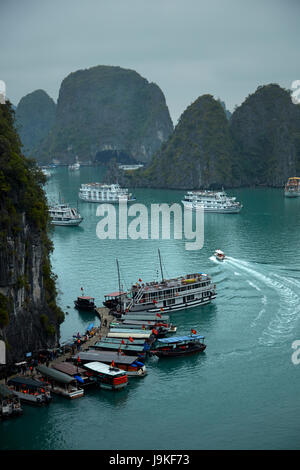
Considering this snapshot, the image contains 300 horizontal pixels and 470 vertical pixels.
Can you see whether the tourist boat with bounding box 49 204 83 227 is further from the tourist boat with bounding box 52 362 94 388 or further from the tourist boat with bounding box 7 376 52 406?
the tourist boat with bounding box 7 376 52 406

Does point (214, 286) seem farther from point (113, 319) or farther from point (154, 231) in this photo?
point (154, 231)

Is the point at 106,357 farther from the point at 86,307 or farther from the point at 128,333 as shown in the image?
the point at 86,307

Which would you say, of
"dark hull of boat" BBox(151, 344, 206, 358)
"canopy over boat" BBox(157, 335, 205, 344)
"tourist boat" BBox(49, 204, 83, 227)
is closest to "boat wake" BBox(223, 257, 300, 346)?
"canopy over boat" BBox(157, 335, 205, 344)

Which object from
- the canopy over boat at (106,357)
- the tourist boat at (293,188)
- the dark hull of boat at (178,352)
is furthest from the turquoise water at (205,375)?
the tourist boat at (293,188)

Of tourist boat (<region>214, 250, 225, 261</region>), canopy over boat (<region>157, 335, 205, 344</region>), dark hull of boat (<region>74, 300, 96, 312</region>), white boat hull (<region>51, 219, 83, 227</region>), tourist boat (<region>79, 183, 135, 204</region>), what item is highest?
tourist boat (<region>79, 183, 135, 204</region>)
